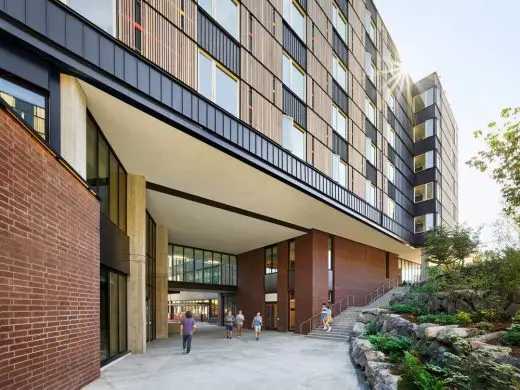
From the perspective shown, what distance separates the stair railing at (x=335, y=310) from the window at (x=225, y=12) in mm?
16918

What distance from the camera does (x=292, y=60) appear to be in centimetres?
1903

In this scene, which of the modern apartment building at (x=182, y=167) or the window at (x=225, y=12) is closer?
the modern apartment building at (x=182, y=167)

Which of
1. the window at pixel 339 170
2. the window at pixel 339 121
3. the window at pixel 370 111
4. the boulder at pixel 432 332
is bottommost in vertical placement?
the boulder at pixel 432 332

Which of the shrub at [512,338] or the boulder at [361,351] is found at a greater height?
the shrub at [512,338]

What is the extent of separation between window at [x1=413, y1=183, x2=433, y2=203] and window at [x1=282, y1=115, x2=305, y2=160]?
81.7 ft

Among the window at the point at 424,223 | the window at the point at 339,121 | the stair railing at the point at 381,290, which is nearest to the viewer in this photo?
the window at the point at 339,121

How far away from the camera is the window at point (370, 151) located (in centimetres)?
2748

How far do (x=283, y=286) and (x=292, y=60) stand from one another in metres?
15.2

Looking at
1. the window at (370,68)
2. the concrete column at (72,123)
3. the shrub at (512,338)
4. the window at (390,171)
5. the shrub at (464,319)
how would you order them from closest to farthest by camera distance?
1. the concrete column at (72,123)
2. the shrub at (512,338)
3. the shrub at (464,319)
4. the window at (370,68)
5. the window at (390,171)

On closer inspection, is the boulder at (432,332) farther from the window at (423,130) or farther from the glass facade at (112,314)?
the window at (423,130)

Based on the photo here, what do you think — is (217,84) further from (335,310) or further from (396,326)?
(335,310)

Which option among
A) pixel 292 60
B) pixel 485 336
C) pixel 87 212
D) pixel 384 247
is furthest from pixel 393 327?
pixel 384 247

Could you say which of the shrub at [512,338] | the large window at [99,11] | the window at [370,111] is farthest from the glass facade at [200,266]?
the shrub at [512,338]

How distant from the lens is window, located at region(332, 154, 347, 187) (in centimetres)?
2192
